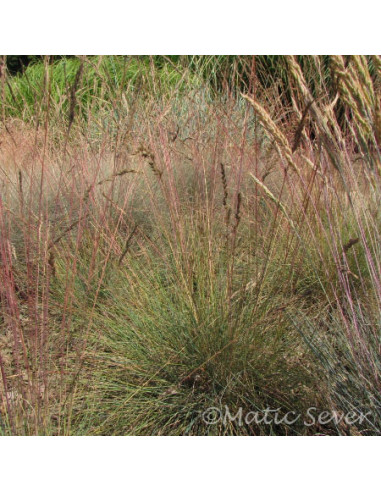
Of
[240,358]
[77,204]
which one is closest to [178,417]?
[240,358]

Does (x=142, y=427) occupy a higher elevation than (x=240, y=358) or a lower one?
lower

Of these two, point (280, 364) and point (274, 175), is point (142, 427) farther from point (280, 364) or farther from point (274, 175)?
point (274, 175)

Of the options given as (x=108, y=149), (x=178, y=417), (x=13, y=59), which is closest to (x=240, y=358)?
(x=178, y=417)

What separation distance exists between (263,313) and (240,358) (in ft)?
0.62

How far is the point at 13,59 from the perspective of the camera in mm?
9297

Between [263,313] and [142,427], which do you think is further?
[263,313]

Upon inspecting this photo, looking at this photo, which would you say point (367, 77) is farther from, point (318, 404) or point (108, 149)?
point (108, 149)

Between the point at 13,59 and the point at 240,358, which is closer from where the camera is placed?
the point at 240,358

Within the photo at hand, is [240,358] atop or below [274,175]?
below

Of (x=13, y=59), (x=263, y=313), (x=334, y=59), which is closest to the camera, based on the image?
(x=334, y=59)

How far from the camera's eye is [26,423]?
1.33m

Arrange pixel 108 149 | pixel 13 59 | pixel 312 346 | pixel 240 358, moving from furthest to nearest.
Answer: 1. pixel 13 59
2. pixel 108 149
3. pixel 240 358
4. pixel 312 346

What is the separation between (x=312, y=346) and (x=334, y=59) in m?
0.79

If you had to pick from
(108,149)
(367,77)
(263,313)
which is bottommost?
(263,313)
